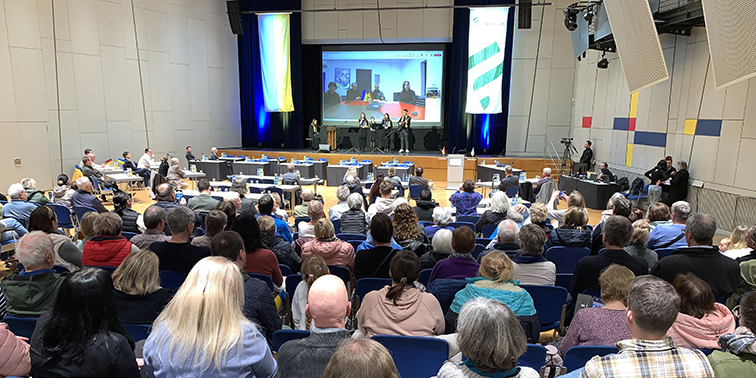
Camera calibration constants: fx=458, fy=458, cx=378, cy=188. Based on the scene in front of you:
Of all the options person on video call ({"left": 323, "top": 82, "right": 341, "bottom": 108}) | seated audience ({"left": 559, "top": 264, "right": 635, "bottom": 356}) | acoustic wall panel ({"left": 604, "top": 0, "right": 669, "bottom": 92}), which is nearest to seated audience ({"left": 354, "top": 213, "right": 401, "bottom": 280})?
seated audience ({"left": 559, "top": 264, "right": 635, "bottom": 356})

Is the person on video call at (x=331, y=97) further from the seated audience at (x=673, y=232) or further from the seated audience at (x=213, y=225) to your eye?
the seated audience at (x=673, y=232)

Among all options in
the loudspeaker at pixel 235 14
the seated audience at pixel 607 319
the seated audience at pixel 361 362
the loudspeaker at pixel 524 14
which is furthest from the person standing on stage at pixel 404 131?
the seated audience at pixel 361 362

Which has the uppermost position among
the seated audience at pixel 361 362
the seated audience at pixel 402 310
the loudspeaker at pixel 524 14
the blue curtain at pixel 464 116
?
the loudspeaker at pixel 524 14

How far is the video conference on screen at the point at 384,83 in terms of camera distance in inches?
679

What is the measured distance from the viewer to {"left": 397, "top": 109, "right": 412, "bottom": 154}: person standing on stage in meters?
16.1

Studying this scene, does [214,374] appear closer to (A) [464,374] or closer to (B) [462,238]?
(A) [464,374]

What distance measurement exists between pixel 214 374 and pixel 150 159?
40.3 feet

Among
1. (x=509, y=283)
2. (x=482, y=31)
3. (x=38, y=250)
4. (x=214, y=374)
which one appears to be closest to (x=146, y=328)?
(x=38, y=250)

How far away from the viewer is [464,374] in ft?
5.01

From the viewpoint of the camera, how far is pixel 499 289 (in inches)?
104

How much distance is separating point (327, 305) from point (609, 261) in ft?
8.00

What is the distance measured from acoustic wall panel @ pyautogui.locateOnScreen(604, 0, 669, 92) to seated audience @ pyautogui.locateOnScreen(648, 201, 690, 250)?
13.1ft

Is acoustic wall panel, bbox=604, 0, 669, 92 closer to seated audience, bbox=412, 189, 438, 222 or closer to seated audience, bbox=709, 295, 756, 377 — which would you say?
seated audience, bbox=412, 189, 438, 222

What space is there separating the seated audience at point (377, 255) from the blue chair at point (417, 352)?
1364mm
